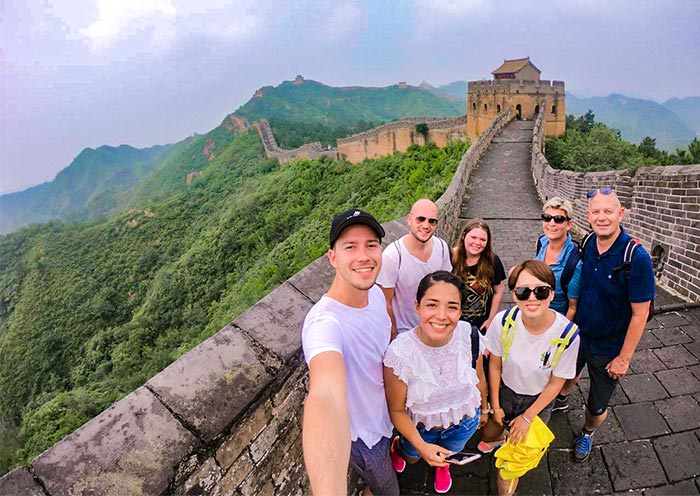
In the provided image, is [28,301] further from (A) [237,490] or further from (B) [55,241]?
(A) [237,490]

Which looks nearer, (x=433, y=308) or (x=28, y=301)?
(x=433, y=308)

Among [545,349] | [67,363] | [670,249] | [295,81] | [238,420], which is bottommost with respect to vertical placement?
[67,363]

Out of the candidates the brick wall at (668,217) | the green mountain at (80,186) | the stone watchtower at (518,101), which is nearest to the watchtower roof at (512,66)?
the stone watchtower at (518,101)

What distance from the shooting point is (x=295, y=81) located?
333 ft

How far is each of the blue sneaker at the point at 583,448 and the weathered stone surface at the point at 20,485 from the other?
2877 mm

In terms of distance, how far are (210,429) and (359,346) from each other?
26.2 inches

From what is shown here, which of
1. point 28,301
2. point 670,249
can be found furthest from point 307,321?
point 28,301

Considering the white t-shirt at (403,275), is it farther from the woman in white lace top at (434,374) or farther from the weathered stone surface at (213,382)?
the weathered stone surface at (213,382)

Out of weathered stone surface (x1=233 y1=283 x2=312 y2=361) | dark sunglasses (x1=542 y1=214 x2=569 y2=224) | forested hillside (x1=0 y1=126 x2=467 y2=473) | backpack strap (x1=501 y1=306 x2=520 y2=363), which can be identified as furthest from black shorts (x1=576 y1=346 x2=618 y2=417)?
forested hillside (x1=0 y1=126 x2=467 y2=473)

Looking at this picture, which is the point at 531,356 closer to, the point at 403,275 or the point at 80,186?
the point at 403,275

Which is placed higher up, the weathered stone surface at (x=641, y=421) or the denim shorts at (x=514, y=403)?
the denim shorts at (x=514, y=403)

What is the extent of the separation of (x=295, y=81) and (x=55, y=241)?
7949cm

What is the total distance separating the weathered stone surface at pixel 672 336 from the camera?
355 centimetres

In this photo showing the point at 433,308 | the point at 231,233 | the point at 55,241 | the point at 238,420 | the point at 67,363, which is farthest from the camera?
the point at 55,241
